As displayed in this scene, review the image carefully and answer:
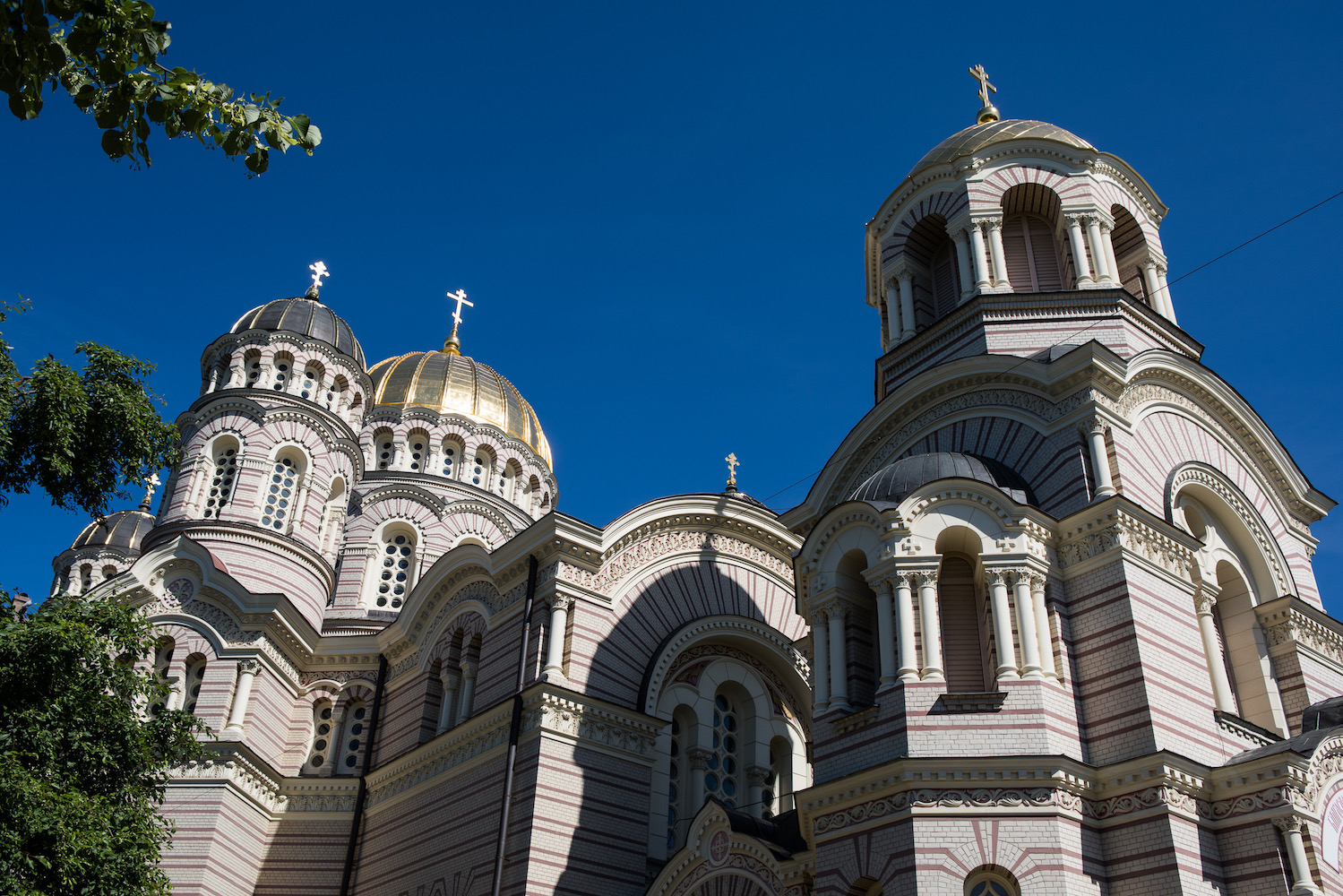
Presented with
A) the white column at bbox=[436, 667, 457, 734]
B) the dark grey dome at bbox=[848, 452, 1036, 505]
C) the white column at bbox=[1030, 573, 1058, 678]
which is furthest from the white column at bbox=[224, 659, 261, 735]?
the white column at bbox=[1030, 573, 1058, 678]

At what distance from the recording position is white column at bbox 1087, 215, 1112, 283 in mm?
18469

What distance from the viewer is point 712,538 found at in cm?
1980

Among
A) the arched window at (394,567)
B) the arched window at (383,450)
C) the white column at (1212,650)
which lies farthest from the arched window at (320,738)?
the white column at (1212,650)

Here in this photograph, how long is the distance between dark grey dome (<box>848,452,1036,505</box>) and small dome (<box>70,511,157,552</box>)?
90.5ft

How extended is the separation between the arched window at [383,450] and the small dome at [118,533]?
9.29 meters

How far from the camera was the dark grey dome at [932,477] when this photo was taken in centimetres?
1448

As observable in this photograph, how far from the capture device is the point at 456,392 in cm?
3222

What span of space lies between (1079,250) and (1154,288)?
6.64ft

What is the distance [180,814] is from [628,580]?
359 inches

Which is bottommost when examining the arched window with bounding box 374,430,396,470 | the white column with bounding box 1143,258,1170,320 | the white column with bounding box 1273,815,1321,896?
the white column with bounding box 1273,815,1321,896

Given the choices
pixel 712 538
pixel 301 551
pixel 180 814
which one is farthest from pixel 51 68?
pixel 301 551

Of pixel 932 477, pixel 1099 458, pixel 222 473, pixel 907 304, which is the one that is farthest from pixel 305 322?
pixel 1099 458

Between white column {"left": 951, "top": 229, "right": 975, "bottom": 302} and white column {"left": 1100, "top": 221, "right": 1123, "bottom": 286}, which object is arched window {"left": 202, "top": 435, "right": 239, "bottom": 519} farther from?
white column {"left": 1100, "top": 221, "right": 1123, "bottom": 286}

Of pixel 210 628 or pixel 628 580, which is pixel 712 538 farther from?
pixel 210 628
